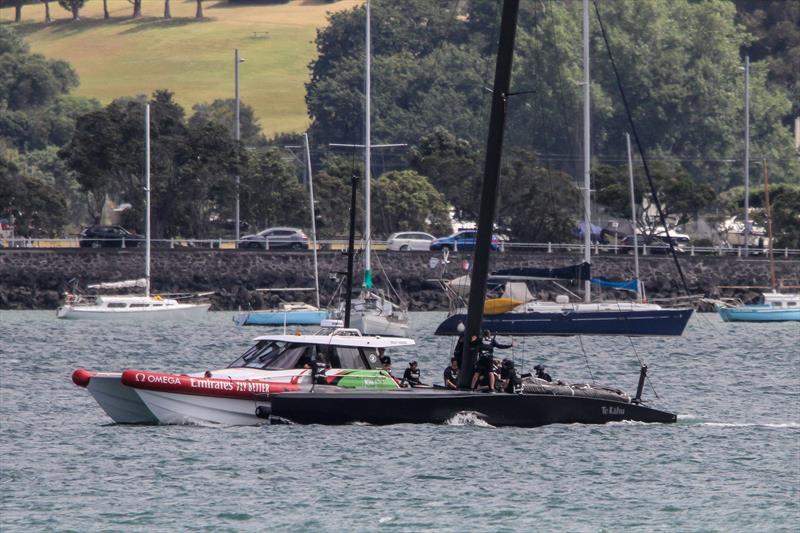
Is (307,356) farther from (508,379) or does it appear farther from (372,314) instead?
(372,314)

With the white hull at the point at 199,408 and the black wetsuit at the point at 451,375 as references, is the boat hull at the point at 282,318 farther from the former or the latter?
the white hull at the point at 199,408

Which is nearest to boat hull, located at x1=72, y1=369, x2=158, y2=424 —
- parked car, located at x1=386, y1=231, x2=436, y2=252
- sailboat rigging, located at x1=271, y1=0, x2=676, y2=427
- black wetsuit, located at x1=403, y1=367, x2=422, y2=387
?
sailboat rigging, located at x1=271, y1=0, x2=676, y2=427

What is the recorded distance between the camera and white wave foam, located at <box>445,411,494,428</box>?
35.3 metres

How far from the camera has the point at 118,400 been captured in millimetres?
36062

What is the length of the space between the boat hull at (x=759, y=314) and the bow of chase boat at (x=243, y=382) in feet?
168

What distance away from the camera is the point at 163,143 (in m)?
97.6

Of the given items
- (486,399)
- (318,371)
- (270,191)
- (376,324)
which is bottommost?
(376,324)

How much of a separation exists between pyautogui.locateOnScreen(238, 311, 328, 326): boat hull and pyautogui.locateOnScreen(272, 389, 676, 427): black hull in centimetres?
3918

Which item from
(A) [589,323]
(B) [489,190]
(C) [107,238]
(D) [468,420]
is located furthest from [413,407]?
(C) [107,238]

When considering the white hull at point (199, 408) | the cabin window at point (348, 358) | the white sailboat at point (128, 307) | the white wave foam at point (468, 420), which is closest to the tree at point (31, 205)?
the white sailboat at point (128, 307)

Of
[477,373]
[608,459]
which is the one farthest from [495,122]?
[608,459]

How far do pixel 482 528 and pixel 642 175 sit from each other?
8052cm

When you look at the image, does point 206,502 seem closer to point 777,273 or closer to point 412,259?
point 412,259

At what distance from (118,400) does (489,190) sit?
8.86 m
